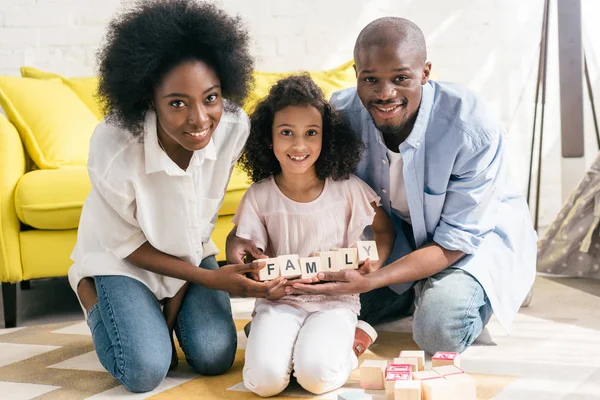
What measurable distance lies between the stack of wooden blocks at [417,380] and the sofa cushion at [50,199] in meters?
1.23

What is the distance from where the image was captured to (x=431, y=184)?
1905mm

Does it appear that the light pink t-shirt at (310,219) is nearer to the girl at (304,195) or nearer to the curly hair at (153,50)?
the girl at (304,195)

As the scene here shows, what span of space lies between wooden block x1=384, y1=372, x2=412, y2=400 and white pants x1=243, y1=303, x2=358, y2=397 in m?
0.15

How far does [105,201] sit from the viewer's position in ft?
5.90

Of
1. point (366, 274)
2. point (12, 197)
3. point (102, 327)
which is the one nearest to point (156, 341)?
point (102, 327)

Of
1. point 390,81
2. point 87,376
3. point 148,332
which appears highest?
point 390,81

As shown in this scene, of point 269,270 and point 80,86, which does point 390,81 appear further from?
point 80,86

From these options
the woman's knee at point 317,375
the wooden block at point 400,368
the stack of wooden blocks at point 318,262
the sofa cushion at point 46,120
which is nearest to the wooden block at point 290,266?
the stack of wooden blocks at point 318,262

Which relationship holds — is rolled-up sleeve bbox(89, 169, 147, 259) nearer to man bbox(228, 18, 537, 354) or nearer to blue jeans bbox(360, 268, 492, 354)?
man bbox(228, 18, 537, 354)

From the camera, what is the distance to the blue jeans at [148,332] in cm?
165

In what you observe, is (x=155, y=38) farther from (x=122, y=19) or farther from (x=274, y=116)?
(x=274, y=116)

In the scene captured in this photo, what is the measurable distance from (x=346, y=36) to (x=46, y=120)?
146 centimetres

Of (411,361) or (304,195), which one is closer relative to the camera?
(411,361)

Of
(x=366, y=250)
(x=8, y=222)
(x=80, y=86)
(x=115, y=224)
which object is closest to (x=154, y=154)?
(x=115, y=224)
